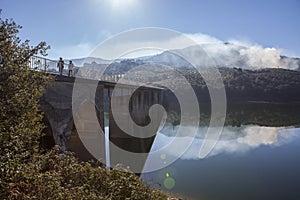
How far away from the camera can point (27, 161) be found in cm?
539

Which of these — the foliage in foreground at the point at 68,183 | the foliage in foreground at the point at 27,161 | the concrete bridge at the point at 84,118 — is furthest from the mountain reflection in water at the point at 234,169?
the concrete bridge at the point at 84,118

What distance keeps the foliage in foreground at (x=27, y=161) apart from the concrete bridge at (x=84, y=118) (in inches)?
158

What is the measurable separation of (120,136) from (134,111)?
4683mm

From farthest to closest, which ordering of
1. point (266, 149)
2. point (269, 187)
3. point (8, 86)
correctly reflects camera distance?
point (266, 149) < point (269, 187) < point (8, 86)

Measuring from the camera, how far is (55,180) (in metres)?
4.70

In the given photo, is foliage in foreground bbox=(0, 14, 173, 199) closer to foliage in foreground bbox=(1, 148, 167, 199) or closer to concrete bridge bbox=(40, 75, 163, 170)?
foliage in foreground bbox=(1, 148, 167, 199)

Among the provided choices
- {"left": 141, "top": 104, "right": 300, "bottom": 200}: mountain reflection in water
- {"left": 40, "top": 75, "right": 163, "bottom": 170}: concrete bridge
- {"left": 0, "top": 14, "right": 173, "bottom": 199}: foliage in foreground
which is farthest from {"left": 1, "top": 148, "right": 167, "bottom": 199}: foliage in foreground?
{"left": 40, "top": 75, "right": 163, "bottom": 170}: concrete bridge

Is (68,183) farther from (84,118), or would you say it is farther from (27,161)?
(84,118)

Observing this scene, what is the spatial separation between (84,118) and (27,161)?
37.7 feet

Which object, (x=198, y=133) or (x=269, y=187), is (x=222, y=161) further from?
(x=198, y=133)

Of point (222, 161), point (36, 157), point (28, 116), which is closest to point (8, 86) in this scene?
point (28, 116)

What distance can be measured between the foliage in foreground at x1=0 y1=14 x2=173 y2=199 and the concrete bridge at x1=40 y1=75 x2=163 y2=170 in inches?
158

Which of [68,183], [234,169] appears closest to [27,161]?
[68,183]

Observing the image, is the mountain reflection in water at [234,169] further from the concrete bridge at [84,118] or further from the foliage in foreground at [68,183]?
the concrete bridge at [84,118]
